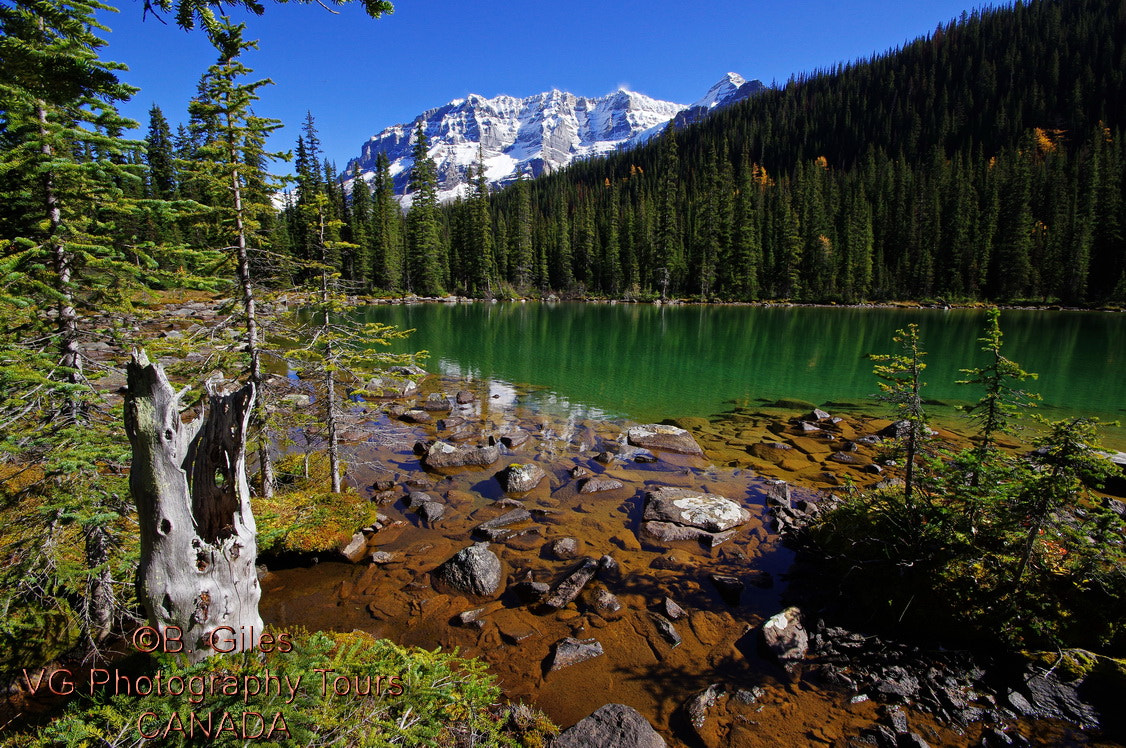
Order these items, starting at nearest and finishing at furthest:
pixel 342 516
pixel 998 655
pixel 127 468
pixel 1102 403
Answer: pixel 998 655 < pixel 127 468 < pixel 342 516 < pixel 1102 403

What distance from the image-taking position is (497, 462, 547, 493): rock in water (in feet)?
39.2

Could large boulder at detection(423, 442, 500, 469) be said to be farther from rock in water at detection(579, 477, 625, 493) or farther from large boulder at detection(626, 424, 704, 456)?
large boulder at detection(626, 424, 704, 456)

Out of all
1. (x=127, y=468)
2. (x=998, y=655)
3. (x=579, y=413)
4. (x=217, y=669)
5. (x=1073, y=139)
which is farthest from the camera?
(x=1073, y=139)

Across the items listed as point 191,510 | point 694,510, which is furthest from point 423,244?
point 191,510

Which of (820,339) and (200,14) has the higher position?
(200,14)

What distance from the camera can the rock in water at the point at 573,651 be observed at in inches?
245

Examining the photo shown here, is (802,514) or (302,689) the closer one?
(302,689)

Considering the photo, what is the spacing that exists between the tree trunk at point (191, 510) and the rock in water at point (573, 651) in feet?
13.3

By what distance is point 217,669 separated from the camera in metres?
3.05

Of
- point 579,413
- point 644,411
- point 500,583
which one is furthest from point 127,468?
point 644,411

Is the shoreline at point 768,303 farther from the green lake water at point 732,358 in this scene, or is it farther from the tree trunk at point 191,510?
the tree trunk at point 191,510

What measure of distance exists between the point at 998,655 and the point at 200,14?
33.2 ft

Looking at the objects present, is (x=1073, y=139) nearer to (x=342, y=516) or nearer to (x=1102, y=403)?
(x=1102, y=403)

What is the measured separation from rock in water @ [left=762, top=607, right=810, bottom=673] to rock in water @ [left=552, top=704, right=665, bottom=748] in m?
2.19
